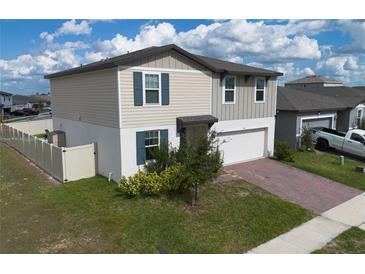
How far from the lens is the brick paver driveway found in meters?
11.0

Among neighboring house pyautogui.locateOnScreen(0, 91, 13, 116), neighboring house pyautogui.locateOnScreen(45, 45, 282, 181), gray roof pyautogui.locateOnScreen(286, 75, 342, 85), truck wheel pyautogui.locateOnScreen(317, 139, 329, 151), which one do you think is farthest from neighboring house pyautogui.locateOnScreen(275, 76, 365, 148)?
neighboring house pyautogui.locateOnScreen(0, 91, 13, 116)

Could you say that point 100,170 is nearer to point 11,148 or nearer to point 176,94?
point 176,94

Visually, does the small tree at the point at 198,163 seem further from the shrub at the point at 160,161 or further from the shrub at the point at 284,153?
the shrub at the point at 284,153

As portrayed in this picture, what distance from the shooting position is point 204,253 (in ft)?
22.8

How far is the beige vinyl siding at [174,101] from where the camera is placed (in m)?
10.9

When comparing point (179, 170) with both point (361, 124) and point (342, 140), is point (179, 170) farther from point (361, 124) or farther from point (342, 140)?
point (361, 124)

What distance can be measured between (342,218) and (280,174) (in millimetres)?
4632

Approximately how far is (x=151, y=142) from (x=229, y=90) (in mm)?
5431

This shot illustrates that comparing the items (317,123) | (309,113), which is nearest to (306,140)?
(309,113)

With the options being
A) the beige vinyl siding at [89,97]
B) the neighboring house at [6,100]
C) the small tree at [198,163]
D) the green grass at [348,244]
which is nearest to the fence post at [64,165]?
the beige vinyl siding at [89,97]

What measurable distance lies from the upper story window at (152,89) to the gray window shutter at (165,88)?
0.65ft

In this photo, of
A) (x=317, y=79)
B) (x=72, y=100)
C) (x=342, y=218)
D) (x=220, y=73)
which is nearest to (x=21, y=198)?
(x=72, y=100)

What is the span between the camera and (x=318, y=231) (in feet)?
27.8

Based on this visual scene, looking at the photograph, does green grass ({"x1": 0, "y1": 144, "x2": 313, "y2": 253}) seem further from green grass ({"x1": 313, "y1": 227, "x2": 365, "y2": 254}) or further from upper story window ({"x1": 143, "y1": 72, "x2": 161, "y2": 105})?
upper story window ({"x1": 143, "y1": 72, "x2": 161, "y2": 105})
